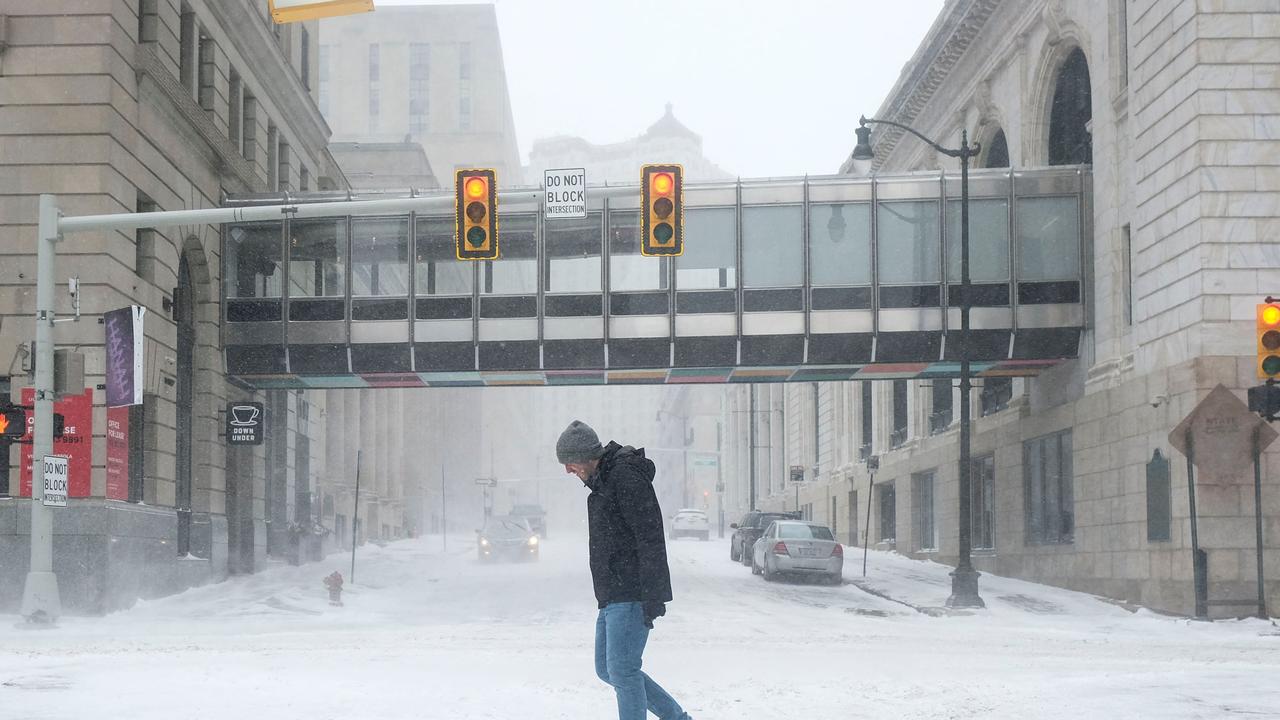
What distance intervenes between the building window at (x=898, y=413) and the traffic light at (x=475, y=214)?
32.4 metres

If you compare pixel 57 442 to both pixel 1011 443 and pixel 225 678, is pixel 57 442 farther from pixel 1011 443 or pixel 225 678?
pixel 1011 443

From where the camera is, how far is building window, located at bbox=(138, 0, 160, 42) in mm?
26656

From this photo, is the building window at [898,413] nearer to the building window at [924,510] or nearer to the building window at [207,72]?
the building window at [924,510]

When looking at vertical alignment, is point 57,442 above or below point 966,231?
below

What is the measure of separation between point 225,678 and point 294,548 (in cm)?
2786

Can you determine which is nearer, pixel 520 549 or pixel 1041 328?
pixel 1041 328

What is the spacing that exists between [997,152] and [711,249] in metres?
12.2

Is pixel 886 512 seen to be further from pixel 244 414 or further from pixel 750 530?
pixel 244 414

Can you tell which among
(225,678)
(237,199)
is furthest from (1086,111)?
(225,678)

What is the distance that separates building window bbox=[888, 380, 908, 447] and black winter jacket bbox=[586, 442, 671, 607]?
137 feet

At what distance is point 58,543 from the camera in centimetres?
2339

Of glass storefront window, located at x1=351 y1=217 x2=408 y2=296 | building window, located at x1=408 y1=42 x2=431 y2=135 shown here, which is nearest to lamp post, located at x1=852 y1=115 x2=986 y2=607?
glass storefront window, located at x1=351 y1=217 x2=408 y2=296

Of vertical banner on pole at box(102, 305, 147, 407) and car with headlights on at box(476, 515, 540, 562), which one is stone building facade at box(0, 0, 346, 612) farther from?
car with headlights on at box(476, 515, 540, 562)

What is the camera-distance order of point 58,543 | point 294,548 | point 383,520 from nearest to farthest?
point 58,543 → point 294,548 → point 383,520
